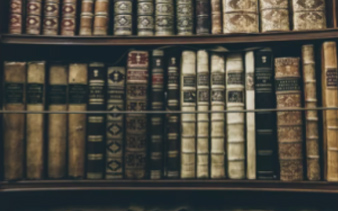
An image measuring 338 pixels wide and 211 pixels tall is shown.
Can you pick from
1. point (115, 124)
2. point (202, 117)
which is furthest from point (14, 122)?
point (202, 117)

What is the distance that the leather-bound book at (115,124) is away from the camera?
1.03 m

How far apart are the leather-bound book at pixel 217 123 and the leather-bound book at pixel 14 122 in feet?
1.86

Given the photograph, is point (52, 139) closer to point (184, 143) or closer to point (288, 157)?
point (184, 143)

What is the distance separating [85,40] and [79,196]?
52cm

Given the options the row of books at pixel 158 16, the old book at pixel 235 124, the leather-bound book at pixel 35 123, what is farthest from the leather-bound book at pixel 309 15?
the leather-bound book at pixel 35 123

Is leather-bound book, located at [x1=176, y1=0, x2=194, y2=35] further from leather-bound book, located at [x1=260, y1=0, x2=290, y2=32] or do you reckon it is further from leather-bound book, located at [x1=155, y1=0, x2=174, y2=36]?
leather-bound book, located at [x1=260, y1=0, x2=290, y2=32]

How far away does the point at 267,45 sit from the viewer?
1.04 m

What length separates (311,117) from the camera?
980 millimetres

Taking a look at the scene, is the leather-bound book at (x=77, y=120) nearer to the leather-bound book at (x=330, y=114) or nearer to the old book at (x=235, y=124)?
the old book at (x=235, y=124)

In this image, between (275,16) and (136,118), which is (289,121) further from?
(136,118)

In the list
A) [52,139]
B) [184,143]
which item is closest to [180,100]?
[184,143]

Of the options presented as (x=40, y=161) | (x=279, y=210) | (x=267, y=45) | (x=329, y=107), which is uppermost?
(x=267, y=45)

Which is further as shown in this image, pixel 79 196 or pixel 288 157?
pixel 79 196

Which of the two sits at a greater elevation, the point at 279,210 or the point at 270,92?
the point at 270,92
